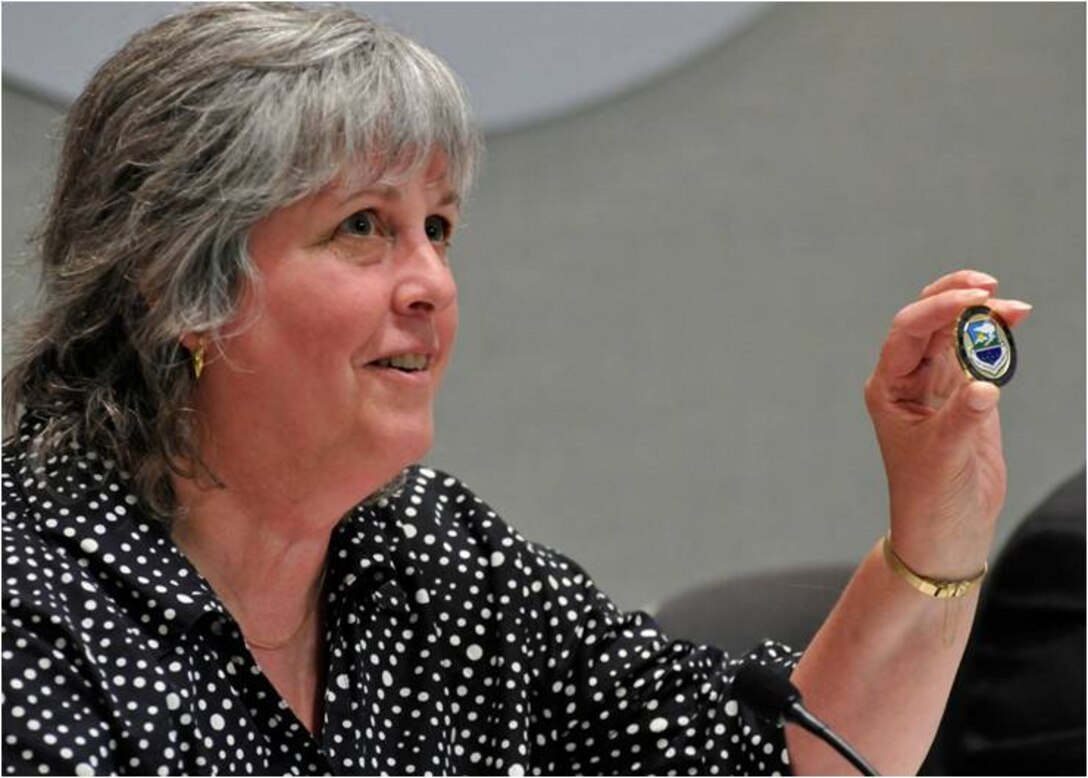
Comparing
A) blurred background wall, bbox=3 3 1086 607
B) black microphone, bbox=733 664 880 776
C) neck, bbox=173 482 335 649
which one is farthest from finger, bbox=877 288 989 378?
blurred background wall, bbox=3 3 1086 607

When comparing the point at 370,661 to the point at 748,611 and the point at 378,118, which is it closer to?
the point at 378,118

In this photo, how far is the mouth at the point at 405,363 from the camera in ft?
6.07

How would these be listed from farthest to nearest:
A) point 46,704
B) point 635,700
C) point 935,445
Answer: point 635,700
point 935,445
point 46,704

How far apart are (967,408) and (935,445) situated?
0.05 metres

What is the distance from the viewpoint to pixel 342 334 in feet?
5.94

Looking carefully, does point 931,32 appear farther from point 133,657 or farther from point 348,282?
point 133,657

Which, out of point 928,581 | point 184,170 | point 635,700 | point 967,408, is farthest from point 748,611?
point 184,170

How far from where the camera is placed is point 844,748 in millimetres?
1729

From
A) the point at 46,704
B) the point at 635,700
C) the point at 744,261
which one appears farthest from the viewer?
the point at 744,261

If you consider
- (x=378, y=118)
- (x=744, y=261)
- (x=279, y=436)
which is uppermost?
(x=744, y=261)

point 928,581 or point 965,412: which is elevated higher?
point 965,412

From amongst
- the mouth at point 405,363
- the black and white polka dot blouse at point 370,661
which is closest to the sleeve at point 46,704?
the black and white polka dot blouse at point 370,661

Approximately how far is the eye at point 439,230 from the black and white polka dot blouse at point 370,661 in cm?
29

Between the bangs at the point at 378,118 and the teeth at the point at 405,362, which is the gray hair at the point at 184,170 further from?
the teeth at the point at 405,362
